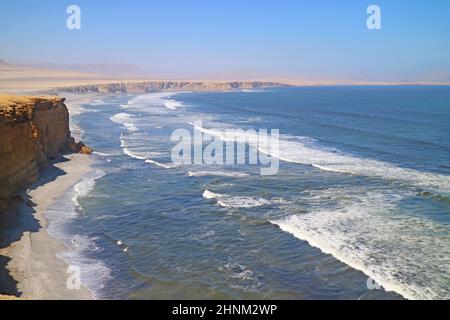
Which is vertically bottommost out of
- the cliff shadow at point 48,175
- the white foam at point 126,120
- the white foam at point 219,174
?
the white foam at point 219,174

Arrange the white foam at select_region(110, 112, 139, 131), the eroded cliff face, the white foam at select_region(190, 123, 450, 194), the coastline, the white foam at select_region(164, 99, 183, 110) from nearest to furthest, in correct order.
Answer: the coastline < the eroded cliff face < the white foam at select_region(190, 123, 450, 194) < the white foam at select_region(110, 112, 139, 131) < the white foam at select_region(164, 99, 183, 110)

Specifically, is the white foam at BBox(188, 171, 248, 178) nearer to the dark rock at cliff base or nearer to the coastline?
the coastline

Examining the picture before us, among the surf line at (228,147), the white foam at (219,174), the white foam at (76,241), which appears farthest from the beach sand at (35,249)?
the surf line at (228,147)

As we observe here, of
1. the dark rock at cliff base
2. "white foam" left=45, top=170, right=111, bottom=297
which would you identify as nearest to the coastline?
"white foam" left=45, top=170, right=111, bottom=297

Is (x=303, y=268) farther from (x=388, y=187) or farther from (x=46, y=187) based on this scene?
(x=46, y=187)

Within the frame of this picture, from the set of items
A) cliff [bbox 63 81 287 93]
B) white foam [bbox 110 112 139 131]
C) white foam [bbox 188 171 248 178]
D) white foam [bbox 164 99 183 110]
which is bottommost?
white foam [bbox 188 171 248 178]
